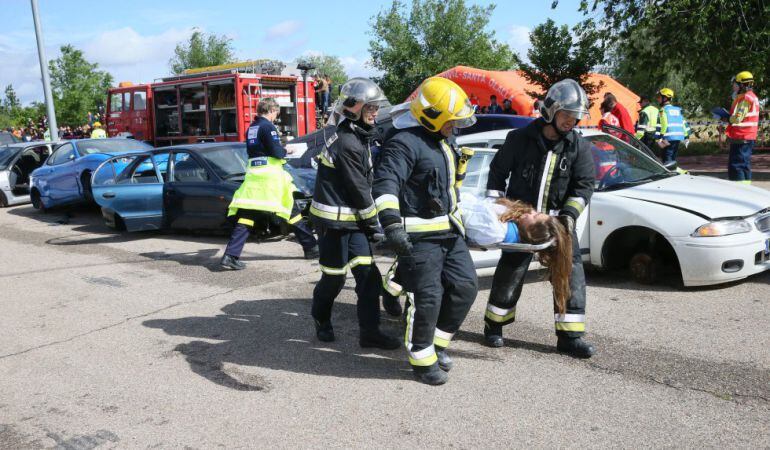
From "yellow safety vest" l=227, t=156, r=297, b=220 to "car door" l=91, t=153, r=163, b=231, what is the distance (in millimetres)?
2694

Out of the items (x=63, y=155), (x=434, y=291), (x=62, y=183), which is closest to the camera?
(x=434, y=291)

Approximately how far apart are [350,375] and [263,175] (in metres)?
3.66

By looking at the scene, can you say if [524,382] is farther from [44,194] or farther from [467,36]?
[467,36]

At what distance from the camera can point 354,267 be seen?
Result: 4.78 m

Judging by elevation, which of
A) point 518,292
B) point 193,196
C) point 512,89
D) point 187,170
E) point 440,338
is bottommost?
point 440,338

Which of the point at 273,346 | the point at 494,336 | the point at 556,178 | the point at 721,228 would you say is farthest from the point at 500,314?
the point at 721,228

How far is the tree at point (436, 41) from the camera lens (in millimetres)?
47438

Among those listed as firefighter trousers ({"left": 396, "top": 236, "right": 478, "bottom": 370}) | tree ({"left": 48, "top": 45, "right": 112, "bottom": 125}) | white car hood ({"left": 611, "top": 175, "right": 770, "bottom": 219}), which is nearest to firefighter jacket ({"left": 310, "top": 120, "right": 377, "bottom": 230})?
firefighter trousers ({"left": 396, "top": 236, "right": 478, "bottom": 370})

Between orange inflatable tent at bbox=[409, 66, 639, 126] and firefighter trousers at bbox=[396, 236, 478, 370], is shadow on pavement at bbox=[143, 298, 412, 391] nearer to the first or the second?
firefighter trousers at bbox=[396, 236, 478, 370]

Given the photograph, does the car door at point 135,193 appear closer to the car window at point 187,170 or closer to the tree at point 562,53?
the car window at point 187,170

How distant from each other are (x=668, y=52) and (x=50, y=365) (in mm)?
14263

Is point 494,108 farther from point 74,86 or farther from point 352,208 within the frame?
point 74,86

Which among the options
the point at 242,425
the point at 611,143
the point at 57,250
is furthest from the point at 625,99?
the point at 242,425

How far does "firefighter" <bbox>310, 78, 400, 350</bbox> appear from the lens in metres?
4.61
